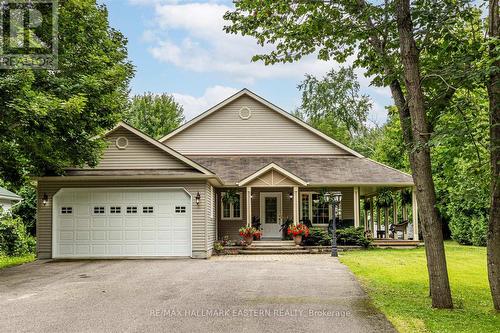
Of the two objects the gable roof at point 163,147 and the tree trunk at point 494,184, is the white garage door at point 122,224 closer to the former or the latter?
the gable roof at point 163,147

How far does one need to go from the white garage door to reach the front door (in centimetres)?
576

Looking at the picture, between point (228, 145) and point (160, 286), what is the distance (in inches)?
520

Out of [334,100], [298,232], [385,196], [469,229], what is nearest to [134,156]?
[298,232]

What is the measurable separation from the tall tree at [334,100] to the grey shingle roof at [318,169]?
17.9m

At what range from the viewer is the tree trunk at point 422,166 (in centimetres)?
851

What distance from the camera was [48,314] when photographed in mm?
7984

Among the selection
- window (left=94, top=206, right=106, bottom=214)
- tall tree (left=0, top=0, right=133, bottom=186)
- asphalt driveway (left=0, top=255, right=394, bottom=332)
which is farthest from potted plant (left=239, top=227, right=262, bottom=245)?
tall tree (left=0, top=0, right=133, bottom=186)

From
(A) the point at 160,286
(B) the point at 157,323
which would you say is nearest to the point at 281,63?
(A) the point at 160,286

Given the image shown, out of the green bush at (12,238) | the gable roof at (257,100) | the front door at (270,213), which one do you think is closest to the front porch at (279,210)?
the front door at (270,213)

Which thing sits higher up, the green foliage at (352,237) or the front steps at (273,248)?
the green foliage at (352,237)

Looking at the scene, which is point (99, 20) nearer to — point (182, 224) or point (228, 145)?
point (182, 224)

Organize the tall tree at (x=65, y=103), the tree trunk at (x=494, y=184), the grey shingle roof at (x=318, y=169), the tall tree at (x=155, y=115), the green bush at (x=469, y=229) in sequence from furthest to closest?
the tall tree at (x=155, y=115), the green bush at (x=469, y=229), the grey shingle roof at (x=318, y=169), the tall tree at (x=65, y=103), the tree trunk at (x=494, y=184)

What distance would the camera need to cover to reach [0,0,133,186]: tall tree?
1166 centimetres

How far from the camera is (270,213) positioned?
878 inches
